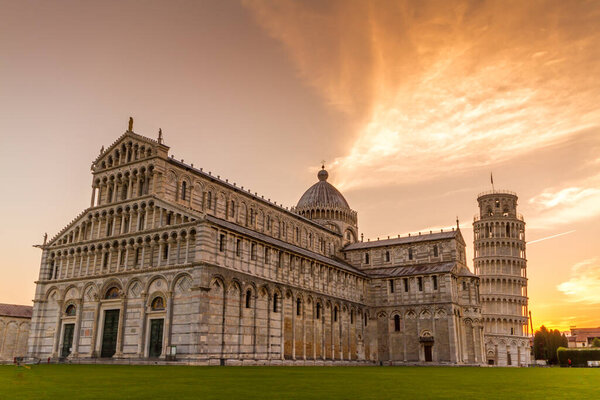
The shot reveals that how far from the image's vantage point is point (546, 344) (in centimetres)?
12169

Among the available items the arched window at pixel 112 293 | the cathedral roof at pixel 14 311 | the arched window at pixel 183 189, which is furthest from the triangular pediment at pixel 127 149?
the cathedral roof at pixel 14 311

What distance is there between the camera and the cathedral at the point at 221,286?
143 ft

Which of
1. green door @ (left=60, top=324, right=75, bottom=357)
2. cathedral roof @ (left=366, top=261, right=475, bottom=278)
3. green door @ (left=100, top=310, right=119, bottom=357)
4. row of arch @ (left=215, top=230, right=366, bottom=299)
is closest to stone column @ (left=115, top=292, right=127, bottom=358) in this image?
green door @ (left=100, top=310, right=119, bottom=357)

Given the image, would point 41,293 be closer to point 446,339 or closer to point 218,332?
point 218,332

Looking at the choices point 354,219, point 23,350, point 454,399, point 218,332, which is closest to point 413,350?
point 354,219

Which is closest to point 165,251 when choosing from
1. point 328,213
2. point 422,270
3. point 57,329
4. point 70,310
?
point 70,310

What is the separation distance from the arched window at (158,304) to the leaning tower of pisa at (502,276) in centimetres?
7188

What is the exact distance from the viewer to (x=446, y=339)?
2522 inches

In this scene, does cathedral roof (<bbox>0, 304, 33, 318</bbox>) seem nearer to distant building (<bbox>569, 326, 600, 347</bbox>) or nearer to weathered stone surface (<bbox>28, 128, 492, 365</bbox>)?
weathered stone surface (<bbox>28, 128, 492, 365</bbox>)

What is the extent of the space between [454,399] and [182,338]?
31223 mm

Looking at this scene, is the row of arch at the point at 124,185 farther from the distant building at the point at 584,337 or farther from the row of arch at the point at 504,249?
the distant building at the point at 584,337

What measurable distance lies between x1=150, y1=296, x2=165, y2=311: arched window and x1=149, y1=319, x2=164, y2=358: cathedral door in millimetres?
1009

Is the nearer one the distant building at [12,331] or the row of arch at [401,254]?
the distant building at [12,331]

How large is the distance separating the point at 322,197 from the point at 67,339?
146 ft
